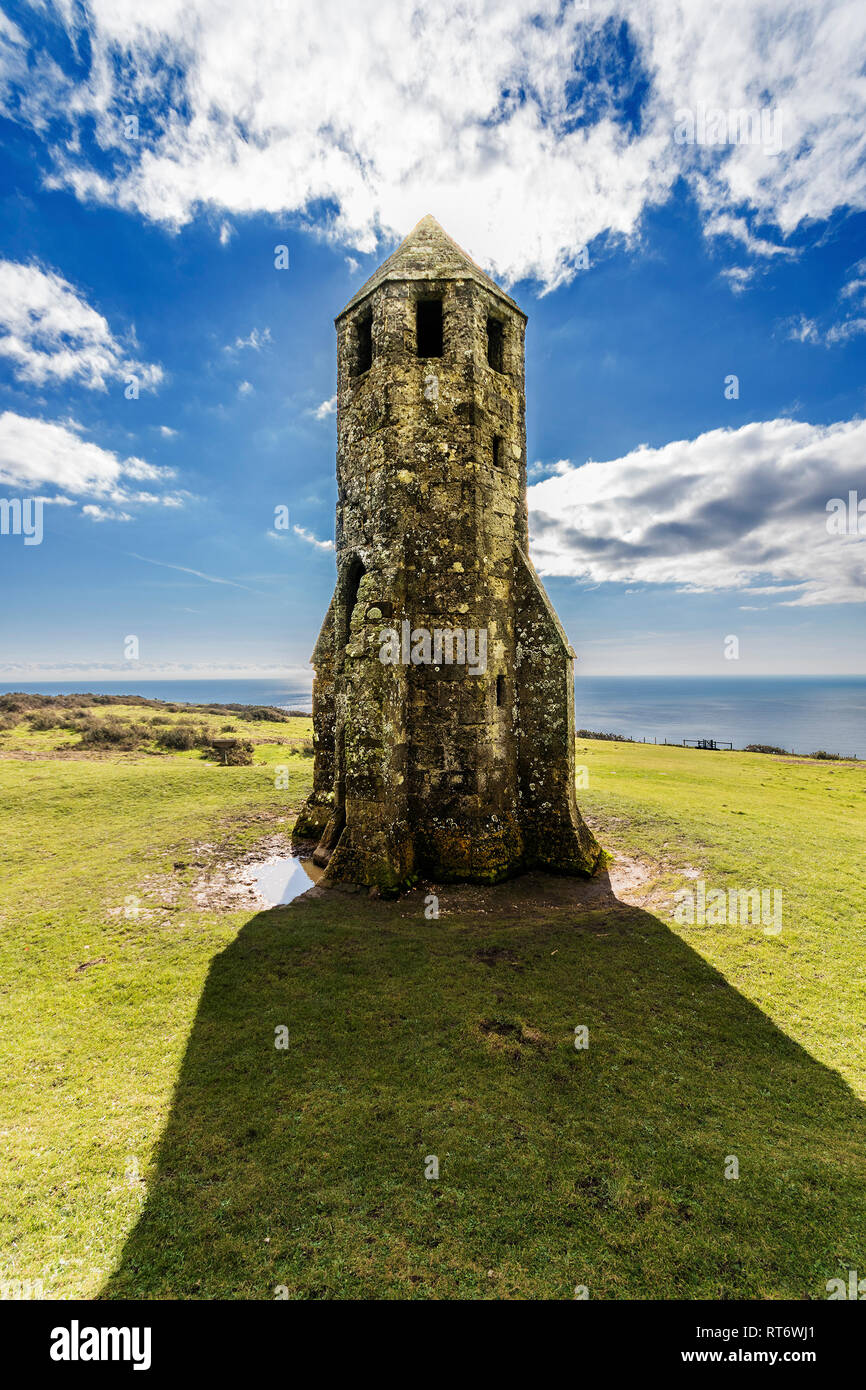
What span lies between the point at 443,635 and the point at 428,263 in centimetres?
816

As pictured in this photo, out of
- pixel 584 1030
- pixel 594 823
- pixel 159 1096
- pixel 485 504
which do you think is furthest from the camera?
pixel 594 823

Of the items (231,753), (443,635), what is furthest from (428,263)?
(231,753)

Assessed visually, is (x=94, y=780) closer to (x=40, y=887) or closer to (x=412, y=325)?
(x=40, y=887)

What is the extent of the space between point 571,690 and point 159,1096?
9.31 m

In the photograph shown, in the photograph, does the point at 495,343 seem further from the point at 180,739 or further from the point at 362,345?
the point at 180,739

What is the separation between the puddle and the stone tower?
484 mm

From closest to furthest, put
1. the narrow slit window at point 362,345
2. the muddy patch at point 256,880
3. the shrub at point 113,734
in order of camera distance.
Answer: the muddy patch at point 256,880 → the narrow slit window at point 362,345 → the shrub at point 113,734

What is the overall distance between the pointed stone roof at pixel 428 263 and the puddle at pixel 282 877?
12.6m

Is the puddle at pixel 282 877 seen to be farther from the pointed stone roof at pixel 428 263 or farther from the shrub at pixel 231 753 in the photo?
the pointed stone roof at pixel 428 263

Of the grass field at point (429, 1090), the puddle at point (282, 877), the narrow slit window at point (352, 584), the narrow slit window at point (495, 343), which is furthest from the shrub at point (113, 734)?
the narrow slit window at point (495, 343)

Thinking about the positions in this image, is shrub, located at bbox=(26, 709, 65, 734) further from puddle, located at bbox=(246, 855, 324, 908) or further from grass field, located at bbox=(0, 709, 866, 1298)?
puddle, located at bbox=(246, 855, 324, 908)

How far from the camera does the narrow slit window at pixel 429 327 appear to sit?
39.9 ft
